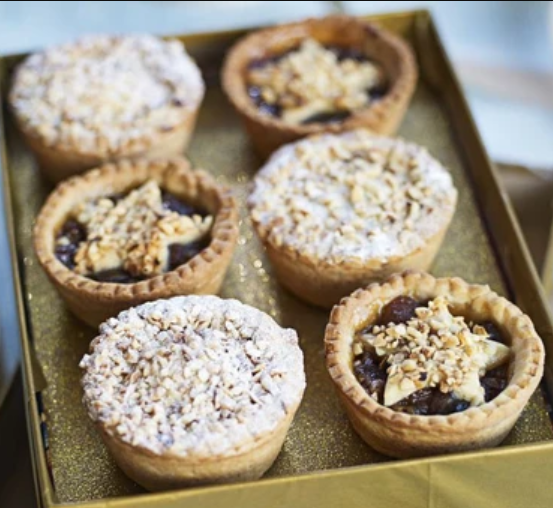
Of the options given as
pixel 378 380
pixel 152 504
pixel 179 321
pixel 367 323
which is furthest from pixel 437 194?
pixel 152 504

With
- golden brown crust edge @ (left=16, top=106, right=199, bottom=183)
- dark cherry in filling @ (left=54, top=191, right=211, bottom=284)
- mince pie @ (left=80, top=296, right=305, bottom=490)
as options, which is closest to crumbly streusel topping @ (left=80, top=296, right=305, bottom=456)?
mince pie @ (left=80, top=296, right=305, bottom=490)

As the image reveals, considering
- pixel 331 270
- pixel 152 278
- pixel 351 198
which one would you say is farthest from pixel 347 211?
pixel 152 278

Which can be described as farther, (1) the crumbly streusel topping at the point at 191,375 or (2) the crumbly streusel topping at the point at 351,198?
(2) the crumbly streusel topping at the point at 351,198

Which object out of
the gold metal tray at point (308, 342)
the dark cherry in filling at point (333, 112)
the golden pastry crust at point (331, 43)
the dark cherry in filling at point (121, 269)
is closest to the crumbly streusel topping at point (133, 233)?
the dark cherry in filling at point (121, 269)

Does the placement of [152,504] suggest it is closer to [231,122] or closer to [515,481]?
[515,481]

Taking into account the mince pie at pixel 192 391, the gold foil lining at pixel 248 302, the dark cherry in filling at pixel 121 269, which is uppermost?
the mince pie at pixel 192 391

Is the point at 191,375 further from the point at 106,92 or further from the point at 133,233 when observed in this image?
the point at 106,92

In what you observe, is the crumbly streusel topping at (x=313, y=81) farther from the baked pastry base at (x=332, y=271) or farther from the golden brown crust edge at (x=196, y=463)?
the golden brown crust edge at (x=196, y=463)
